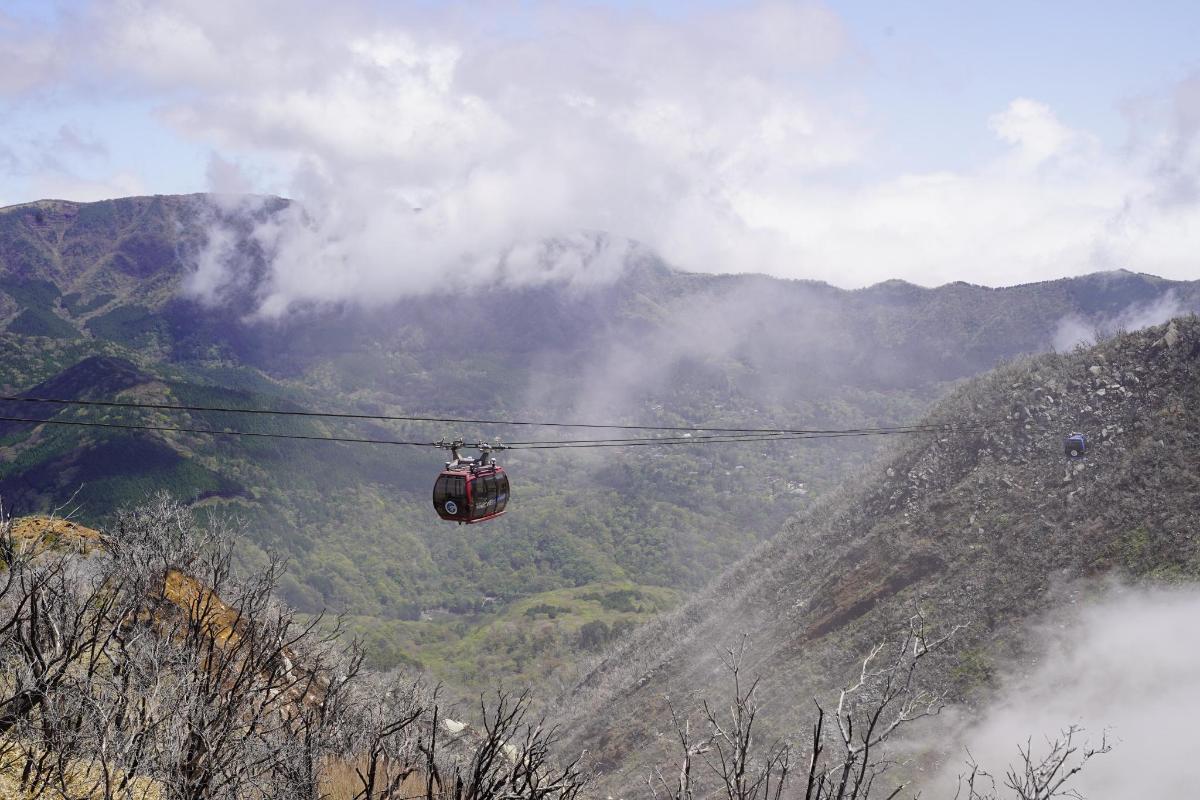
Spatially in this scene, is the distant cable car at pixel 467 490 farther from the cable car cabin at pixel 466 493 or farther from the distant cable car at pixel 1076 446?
the distant cable car at pixel 1076 446

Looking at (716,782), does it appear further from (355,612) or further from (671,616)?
(355,612)

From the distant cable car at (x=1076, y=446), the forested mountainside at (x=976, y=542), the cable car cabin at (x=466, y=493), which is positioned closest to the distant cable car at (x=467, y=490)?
the cable car cabin at (x=466, y=493)

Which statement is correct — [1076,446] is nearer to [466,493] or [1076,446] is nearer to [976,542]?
[976,542]

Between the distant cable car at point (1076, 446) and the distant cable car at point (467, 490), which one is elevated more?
the distant cable car at point (1076, 446)

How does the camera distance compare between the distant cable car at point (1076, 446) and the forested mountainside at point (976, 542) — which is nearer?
the forested mountainside at point (976, 542)

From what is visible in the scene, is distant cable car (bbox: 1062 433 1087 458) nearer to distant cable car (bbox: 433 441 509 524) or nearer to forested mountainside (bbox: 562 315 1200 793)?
forested mountainside (bbox: 562 315 1200 793)

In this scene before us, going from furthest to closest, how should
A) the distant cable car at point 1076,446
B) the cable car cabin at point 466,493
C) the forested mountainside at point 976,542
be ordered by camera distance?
1. the distant cable car at point 1076,446
2. the forested mountainside at point 976,542
3. the cable car cabin at point 466,493

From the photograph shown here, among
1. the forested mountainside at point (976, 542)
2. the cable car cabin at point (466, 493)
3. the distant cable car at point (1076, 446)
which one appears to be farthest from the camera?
the distant cable car at point (1076, 446)

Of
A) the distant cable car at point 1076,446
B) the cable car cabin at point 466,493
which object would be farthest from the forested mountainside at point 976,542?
the cable car cabin at point 466,493

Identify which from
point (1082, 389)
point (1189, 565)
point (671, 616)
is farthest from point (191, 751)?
point (671, 616)
